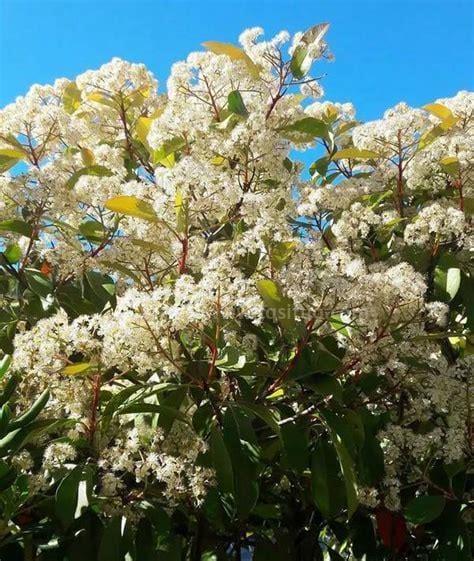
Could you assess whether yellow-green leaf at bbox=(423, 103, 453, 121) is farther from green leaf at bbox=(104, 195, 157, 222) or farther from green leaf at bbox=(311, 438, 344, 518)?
green leaf at bbox=(311, 438, 344, 518)

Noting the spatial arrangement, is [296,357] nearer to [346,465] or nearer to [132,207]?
[346,465]

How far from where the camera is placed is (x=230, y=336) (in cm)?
237

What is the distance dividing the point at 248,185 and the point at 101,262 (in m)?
0.59

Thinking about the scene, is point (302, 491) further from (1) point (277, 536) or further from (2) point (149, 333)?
(2) point (149, 333)

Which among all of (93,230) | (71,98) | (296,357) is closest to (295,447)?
(296,357)

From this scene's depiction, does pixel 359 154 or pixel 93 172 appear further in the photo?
pixel 359 154

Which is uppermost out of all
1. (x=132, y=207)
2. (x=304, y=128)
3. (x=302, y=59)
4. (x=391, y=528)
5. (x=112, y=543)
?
(x=302, y=59)

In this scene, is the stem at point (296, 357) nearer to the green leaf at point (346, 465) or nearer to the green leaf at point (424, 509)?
the green leaf at point (346, 465)

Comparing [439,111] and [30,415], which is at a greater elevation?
[439,111]

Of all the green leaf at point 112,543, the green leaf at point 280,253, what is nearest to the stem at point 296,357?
the green leaf at point 280,253

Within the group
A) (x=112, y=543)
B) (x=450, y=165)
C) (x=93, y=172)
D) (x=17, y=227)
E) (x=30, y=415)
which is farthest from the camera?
(x=93, y=172)

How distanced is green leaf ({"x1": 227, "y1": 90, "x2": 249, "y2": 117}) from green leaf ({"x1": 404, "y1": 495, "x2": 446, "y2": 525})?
1.46 meters

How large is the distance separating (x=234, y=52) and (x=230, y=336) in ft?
3.44

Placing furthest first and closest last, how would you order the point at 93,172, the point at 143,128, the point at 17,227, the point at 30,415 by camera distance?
the point at 143,128, the point at 93,172, the point at 17,227, the point at 30,415
